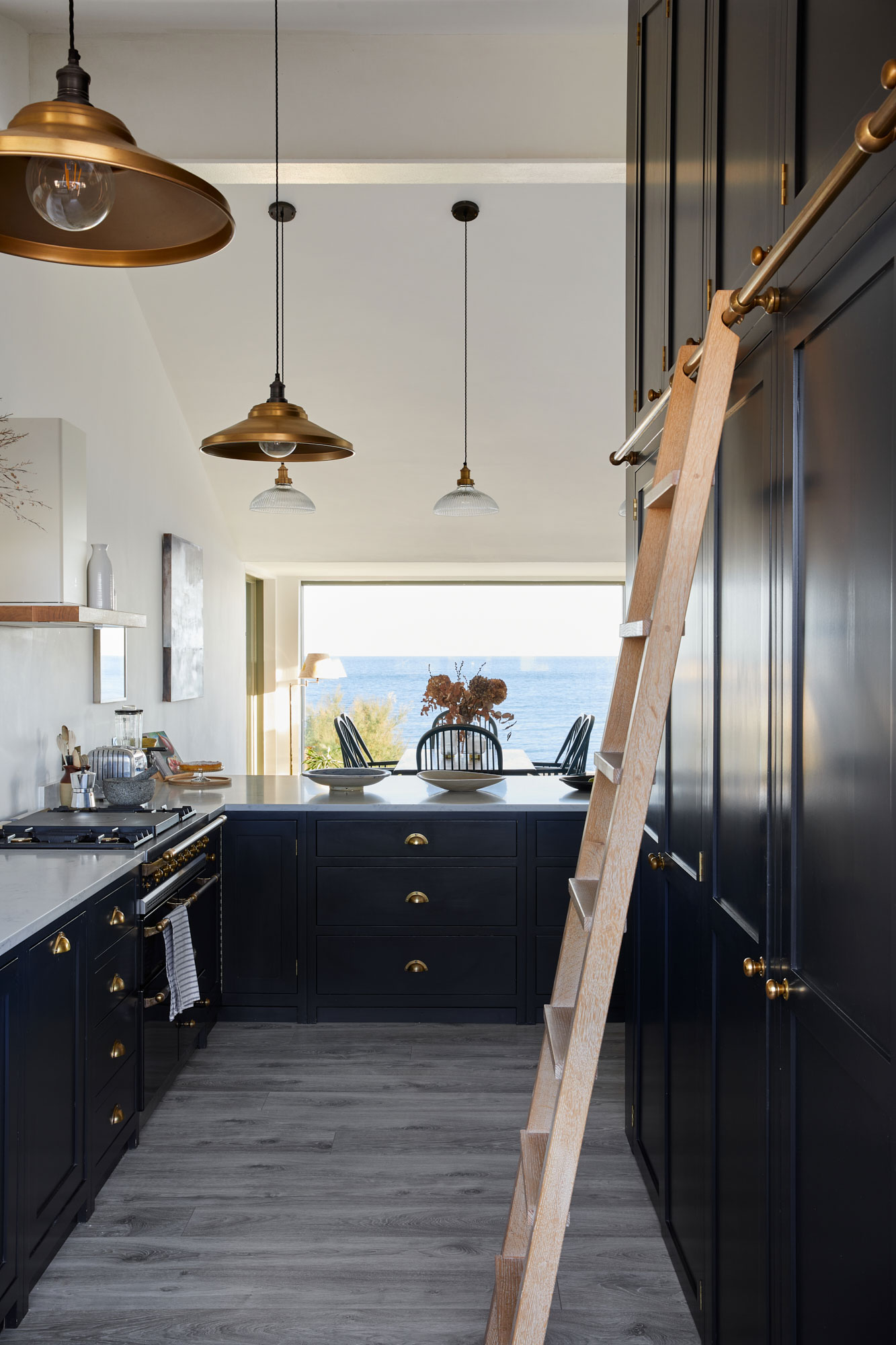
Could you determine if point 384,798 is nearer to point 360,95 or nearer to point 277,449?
point 277,449

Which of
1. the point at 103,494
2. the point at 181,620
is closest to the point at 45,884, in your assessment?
the point at 103,494

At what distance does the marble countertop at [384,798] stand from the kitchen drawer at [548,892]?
0.23m

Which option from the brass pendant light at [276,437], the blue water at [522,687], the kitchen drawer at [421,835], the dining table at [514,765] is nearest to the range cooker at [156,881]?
the kitchen drawer at [421,835]

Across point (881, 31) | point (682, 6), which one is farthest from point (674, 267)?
point (881, 31)

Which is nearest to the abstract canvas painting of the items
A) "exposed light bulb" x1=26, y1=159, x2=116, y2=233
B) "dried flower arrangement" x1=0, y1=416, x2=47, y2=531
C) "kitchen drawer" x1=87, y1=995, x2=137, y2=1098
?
"dried flower arrangement" x1=0, y1=416, x2=47, y2=531

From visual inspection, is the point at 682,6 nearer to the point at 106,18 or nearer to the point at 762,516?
the point at 762,516

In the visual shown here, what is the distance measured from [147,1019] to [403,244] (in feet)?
12.3

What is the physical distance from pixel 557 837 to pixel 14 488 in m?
2.27

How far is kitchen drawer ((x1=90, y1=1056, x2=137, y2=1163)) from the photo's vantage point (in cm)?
246

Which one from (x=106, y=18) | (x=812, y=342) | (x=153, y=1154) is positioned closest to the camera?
(x=812, y=342)

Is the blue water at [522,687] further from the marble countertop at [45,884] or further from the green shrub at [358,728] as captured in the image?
the marble countertop at [45,884]

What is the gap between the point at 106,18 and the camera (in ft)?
11.1

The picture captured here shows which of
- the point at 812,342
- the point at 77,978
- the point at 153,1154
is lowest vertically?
the point at 153,1154

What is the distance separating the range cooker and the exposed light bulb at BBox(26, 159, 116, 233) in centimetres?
173
